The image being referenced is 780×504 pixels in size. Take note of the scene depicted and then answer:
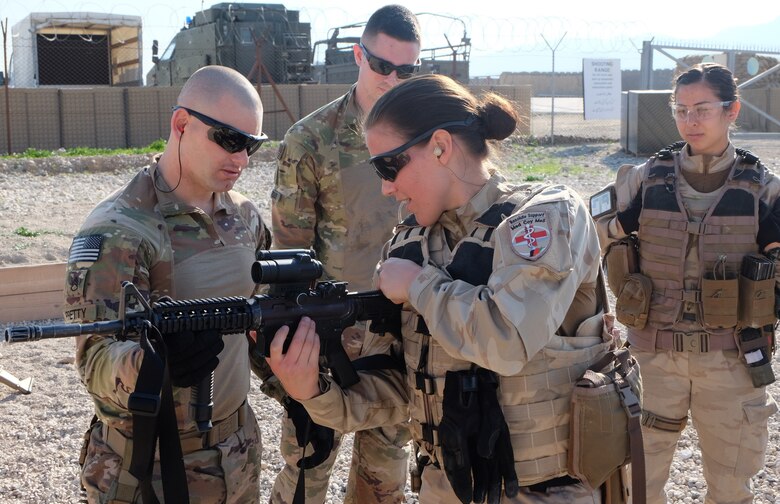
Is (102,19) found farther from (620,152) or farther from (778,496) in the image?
(778,496)

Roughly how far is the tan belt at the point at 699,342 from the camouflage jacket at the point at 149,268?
6.95 ft

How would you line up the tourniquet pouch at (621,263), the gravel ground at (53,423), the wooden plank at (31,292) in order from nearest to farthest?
the tourniquet pouch at (621,263), the gravel ground at (53,423), the wooden plank at (31,292)

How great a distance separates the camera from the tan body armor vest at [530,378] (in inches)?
95.6

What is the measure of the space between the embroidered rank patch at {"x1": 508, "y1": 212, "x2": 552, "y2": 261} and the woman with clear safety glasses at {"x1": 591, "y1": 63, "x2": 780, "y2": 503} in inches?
81.0

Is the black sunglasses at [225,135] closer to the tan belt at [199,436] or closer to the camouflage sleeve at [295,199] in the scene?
the tan belt at [199,436]

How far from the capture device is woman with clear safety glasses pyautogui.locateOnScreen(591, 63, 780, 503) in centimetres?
403

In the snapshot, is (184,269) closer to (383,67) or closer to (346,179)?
(346,179)

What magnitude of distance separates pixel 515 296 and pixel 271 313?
67 centimetres

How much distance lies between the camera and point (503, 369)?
227cm

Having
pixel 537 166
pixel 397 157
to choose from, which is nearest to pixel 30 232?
pixel 397 157

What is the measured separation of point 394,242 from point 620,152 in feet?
57.3

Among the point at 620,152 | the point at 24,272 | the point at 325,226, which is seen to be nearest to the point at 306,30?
the point at 620,152

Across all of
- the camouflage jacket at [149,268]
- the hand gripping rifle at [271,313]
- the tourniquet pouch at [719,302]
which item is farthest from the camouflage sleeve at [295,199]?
the tourniquet pouch at [719,302]

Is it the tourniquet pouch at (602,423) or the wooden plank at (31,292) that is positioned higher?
the tourniquet pouch at (602,423)
